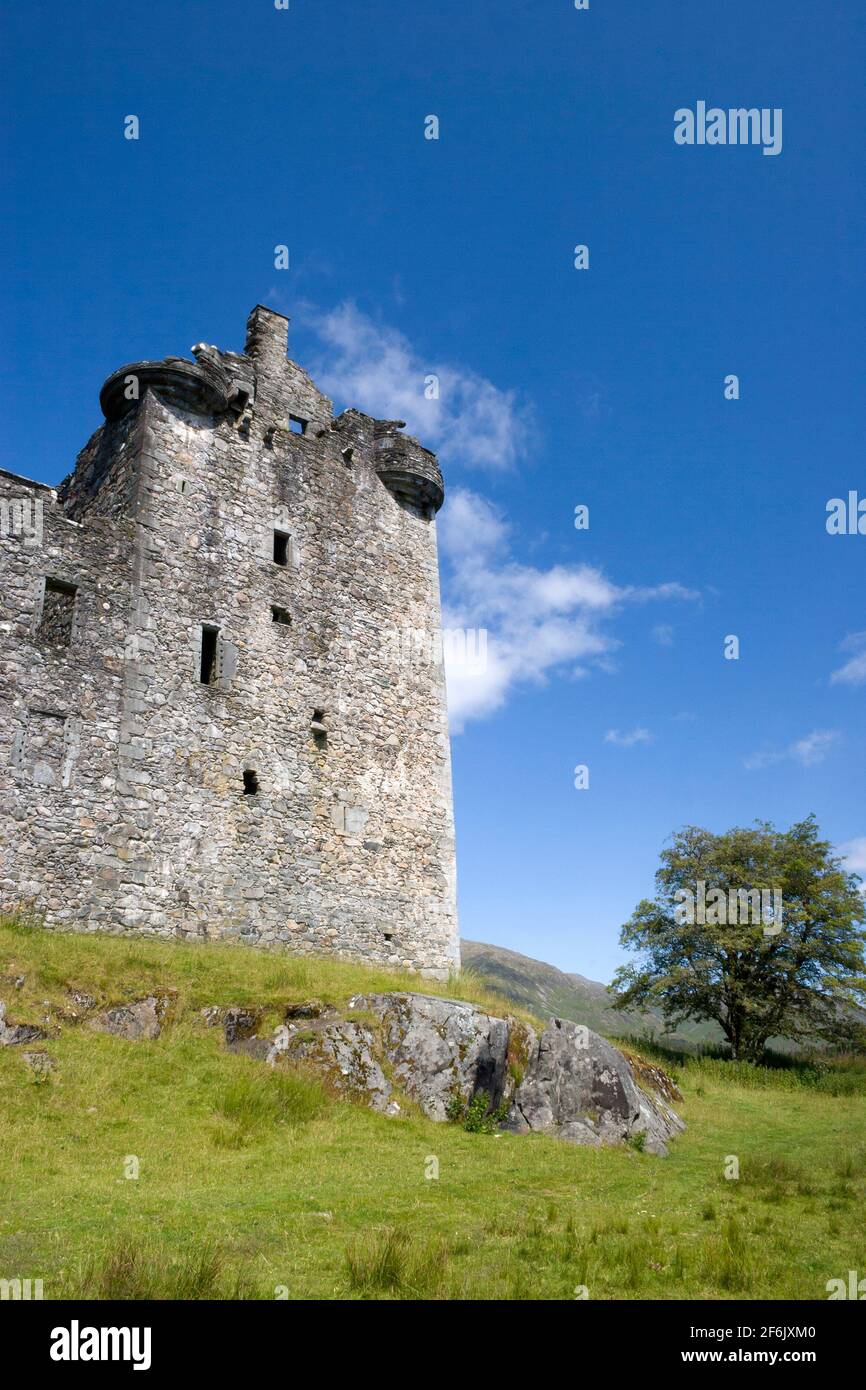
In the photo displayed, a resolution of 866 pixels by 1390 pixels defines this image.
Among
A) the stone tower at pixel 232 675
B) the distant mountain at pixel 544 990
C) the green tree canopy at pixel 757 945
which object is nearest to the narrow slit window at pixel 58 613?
the stone tower at pixel 232 675

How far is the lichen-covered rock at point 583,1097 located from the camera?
617 inches

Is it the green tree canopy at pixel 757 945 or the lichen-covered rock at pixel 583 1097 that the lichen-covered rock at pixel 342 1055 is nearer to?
the lichen-covered rock at pixel 583 1097

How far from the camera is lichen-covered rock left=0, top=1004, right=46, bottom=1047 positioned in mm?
12984

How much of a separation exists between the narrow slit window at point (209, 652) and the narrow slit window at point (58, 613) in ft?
10.2

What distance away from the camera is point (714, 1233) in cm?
994

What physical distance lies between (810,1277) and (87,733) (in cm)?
1436

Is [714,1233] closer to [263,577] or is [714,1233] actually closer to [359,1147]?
[359,1147]

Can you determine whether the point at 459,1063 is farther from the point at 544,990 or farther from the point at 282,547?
the point at 544,990

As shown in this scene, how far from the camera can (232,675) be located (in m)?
Result: 20.7

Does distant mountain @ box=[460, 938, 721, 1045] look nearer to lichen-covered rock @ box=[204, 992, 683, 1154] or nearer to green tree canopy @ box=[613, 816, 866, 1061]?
green tree canopy @ box=[613, 816, 866, 1061]

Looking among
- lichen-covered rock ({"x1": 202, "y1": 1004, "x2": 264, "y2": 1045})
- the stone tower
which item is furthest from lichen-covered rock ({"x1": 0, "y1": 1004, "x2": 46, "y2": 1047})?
the stone tower

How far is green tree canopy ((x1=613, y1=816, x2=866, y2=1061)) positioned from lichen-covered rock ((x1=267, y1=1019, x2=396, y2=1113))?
62.1ft

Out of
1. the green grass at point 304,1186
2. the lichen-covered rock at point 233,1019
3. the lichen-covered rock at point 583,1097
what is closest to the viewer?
the green grass at point 304,1186
